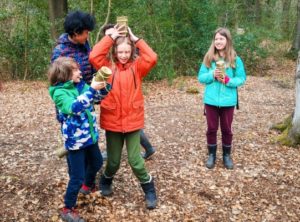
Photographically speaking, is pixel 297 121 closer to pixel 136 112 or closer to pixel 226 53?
pixel 226 53

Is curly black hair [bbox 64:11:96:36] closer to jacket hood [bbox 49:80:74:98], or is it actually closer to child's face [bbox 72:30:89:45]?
child's face [bbox 72:30:89:45]

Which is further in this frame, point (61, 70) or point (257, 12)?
point (257, 12)

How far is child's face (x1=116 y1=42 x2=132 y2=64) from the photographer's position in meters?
3.33

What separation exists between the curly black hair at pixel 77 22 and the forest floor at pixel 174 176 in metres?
1.61

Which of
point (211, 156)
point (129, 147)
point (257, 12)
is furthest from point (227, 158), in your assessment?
point (257, 12)

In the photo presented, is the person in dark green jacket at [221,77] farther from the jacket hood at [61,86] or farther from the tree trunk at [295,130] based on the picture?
the jacket hood at [61,86]

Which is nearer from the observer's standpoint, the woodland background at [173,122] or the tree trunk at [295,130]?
the woodland background at [173,122]

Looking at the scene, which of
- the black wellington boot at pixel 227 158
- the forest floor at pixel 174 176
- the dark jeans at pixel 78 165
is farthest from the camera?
the black wellington boot at pixel 227 158

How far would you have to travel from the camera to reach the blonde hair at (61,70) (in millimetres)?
3064

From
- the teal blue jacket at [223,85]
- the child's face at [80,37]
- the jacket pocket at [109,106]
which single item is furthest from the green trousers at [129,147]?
the teal blue jacket at [223,85]

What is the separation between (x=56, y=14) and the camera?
1106 centimetres

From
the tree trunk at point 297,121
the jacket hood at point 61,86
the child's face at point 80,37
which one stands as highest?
the child's face at point 80,37

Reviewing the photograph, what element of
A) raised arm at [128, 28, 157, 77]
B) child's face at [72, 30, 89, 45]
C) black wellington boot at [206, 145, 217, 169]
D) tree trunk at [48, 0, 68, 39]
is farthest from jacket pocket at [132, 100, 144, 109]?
tree trunk at [48, 0, 68, 39]

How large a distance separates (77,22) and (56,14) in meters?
8.30
